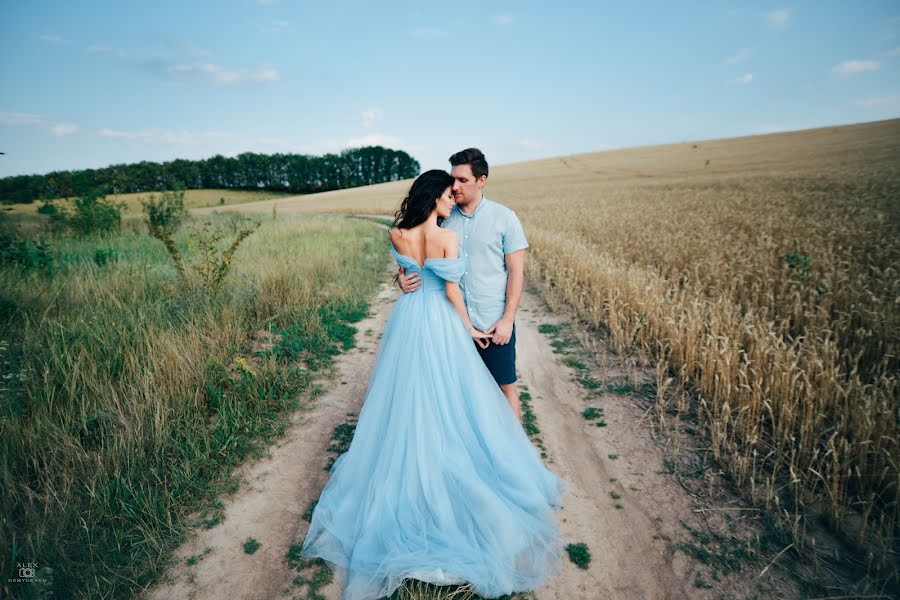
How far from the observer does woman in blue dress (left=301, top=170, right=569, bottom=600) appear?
2.59 m

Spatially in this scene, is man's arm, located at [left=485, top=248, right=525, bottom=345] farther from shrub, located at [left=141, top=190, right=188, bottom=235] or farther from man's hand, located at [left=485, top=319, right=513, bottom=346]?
shrub, located at [left=141, top=190, right=188, bottom=235]

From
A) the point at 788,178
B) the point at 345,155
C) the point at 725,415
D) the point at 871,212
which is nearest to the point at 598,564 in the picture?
the point at 725,415

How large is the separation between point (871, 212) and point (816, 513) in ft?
38.6

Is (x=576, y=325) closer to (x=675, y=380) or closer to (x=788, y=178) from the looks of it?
(x=675, y=380)

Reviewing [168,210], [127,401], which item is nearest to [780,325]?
[127,401]

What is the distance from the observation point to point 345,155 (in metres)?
85.4

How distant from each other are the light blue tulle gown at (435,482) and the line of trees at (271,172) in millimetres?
62103

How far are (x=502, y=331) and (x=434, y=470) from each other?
1.23 meters

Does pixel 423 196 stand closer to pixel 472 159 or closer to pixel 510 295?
pixel 472 159

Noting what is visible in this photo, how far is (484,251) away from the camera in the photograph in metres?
3.28

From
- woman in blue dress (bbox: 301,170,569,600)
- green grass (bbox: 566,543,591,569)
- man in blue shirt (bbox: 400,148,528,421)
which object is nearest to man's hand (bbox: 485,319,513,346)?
man in blue shirt (bbox: 400,148,528,421)

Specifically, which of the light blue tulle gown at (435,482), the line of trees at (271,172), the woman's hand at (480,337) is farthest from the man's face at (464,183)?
the line of trees at (271,172)

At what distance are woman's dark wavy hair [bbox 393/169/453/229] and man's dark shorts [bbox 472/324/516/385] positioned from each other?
1304 millimetres

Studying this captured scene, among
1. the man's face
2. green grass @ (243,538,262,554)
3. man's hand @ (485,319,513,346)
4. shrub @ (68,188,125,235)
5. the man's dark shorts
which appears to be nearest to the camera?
green grass @ (243,538,262,554)
